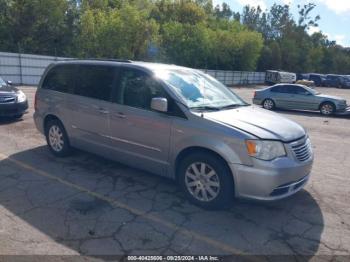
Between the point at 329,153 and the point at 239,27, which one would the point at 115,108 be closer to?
the point at 329,153

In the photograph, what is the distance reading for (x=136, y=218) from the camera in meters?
4.11

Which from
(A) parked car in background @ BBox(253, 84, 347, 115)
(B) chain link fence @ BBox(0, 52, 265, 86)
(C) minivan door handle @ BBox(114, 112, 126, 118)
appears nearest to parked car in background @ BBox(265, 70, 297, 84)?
(A) parked car in background @ BBox(253, 84, 347, 115)

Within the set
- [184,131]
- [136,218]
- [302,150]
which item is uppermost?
[184,131]

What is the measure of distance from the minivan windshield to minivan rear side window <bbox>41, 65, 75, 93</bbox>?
1.97 metres

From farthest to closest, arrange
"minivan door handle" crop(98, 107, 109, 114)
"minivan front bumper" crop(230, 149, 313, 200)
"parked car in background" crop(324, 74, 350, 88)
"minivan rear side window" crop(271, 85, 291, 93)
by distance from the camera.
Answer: "parked car in background" crop(324, 74, 350, 88)
"minivan rear side window" crop(271, 85, 291, 93)
"minivan door handle" crop(98, 107, 109, 114)
"minivan front bumper" crop(230, 149, 313, 200)

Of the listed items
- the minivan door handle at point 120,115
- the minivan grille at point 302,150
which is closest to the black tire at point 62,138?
the minivan door handle at point 120,115

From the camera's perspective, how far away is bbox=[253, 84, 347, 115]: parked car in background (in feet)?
48.9

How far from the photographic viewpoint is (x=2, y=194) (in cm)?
464

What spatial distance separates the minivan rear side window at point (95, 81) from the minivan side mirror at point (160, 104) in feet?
3.68

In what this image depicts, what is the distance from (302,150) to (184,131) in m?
1.56

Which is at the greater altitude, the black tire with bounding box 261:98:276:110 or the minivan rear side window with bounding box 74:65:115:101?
the minivan rear side window with bounding box 74:65:115:101

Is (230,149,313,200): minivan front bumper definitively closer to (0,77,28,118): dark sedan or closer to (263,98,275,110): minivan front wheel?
(0,77,28,118): dark sedan

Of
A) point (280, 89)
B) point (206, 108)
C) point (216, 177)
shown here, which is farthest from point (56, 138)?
point (280, 89)

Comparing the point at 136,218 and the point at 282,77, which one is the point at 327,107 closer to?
the point at 136,218
